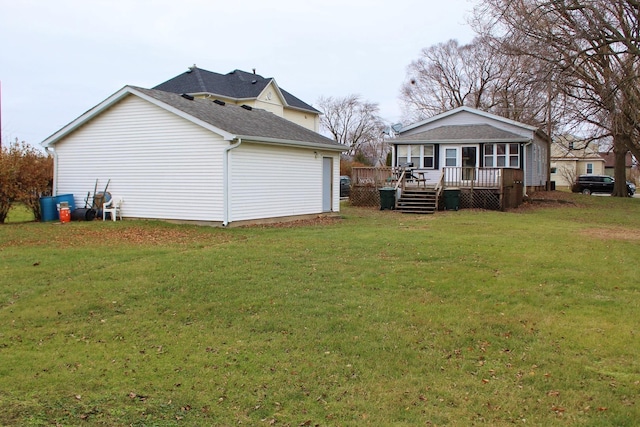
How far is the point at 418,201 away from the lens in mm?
22625

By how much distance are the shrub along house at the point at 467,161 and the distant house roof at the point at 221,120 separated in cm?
539

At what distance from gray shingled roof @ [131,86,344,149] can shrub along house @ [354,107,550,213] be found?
18.2 feet

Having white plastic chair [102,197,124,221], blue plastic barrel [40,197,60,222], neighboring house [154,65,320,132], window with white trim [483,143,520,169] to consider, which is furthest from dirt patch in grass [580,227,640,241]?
neighboring house [154,65,320,132]

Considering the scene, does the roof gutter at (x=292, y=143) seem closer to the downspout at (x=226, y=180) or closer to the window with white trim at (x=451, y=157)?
the downspout at (x=226, y=180)

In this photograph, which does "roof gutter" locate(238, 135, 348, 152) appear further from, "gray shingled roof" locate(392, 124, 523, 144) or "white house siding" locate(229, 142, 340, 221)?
"gray shingled roof" locate(392, 124, 523, 144)

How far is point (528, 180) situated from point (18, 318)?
89.7 feet

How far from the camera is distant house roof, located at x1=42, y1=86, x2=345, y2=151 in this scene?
1556cm

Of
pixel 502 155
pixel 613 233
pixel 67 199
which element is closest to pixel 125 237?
pixel 67 199

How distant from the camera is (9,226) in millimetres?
15531

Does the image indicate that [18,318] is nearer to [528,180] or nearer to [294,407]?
[294,407]

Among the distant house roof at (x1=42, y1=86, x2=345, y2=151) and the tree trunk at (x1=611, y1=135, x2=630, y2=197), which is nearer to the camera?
the distant house roof at (x1=42, y1=86, x2=345, y2=151)

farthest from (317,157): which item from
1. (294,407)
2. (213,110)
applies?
(294,407)

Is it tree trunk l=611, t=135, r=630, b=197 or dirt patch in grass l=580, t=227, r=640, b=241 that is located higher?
tree trunk l=611, t=135, r=630, b=197

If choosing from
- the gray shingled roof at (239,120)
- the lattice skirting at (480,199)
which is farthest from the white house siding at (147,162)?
the lattice skirting at (480,199)
